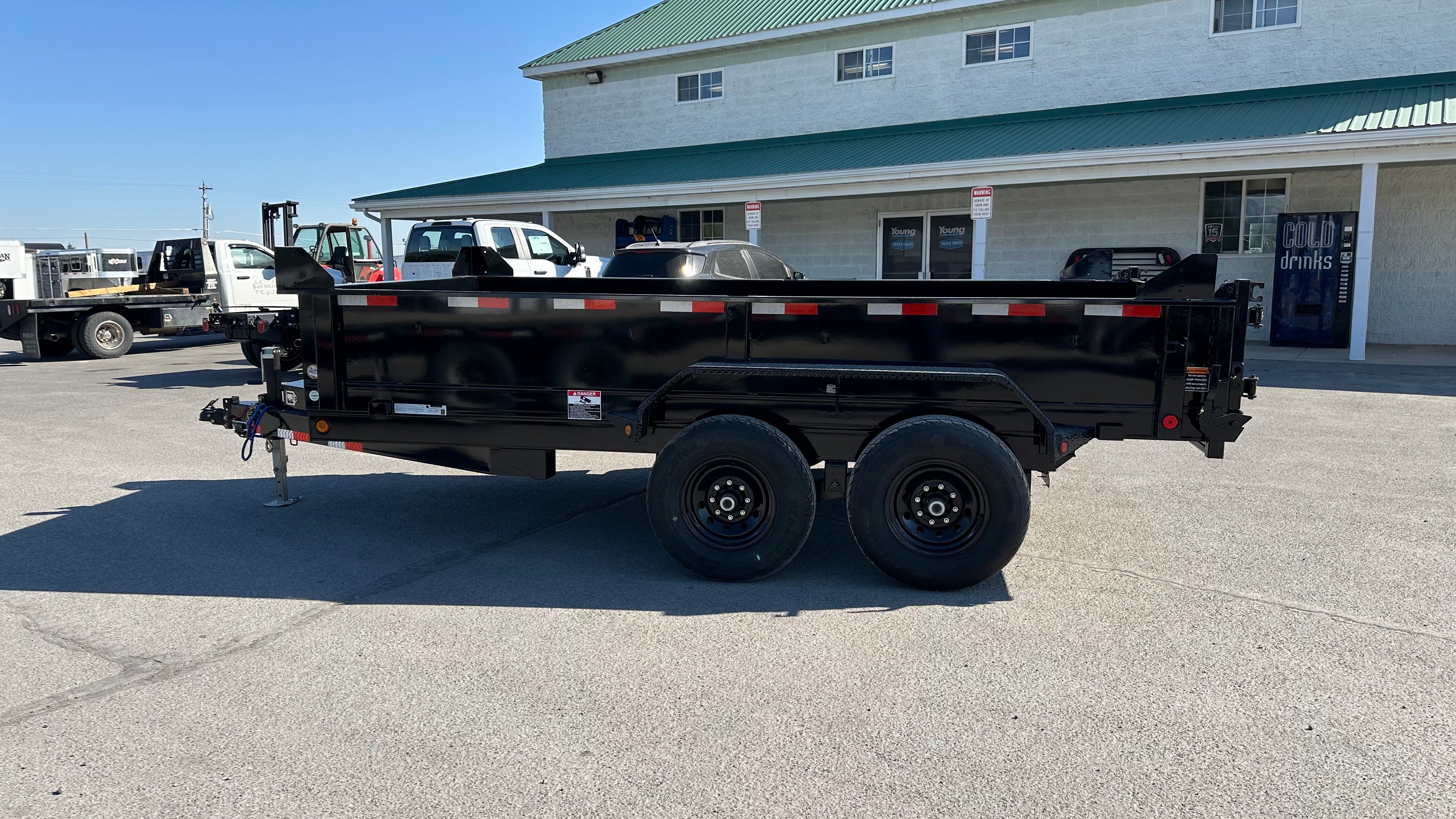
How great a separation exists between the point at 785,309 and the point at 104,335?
18085 mm

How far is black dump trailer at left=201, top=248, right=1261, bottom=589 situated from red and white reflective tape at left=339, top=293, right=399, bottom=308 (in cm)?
1

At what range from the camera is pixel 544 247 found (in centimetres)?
1498

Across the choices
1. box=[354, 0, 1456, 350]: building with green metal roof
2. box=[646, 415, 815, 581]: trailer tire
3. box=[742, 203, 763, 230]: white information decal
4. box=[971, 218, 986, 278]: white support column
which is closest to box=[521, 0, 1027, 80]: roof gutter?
box=[354, 0, 1456, 350]: building with green metal roof

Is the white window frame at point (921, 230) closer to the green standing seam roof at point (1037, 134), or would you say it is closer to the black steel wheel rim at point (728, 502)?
the green standing seam roof at point (1037, 134)

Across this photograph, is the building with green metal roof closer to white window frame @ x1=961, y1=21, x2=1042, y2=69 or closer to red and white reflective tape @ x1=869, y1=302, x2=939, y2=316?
white window frame @ x1=961, y1=21, x2=1042, y2=69

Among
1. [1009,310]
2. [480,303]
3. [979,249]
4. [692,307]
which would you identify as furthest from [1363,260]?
[480,303]

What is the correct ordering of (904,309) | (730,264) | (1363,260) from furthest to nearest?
(1363,260), (730,264), (904,309)

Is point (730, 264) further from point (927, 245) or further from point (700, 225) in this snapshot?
point (700, 225)

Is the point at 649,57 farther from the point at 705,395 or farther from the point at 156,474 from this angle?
the point at 705,395

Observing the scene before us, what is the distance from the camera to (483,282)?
661 cm

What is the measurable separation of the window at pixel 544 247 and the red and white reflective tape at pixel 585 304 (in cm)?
946

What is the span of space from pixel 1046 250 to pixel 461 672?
57.5 feet


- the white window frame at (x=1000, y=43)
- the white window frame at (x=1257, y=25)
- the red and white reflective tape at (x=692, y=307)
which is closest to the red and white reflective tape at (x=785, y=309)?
the red and white reflective tape at (x=692, y=307)

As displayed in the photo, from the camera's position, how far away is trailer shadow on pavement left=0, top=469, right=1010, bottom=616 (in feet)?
16.0
